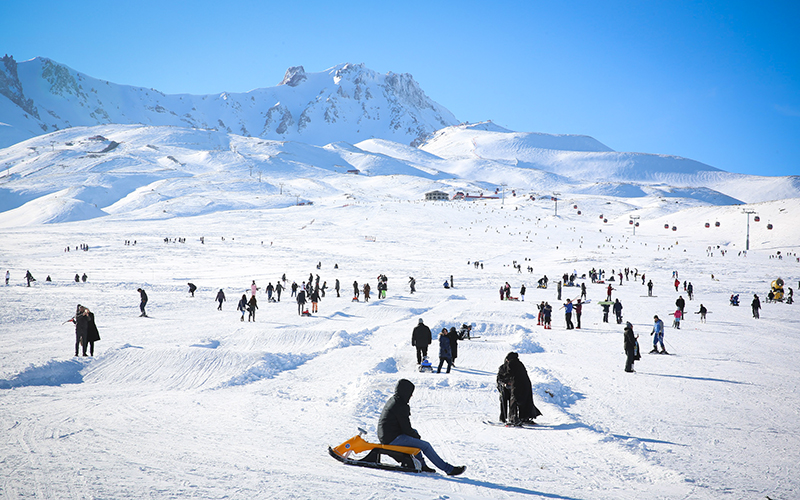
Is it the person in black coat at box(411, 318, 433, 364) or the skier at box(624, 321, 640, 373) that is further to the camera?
the person in black coat at box(411, 318, 433, 364)

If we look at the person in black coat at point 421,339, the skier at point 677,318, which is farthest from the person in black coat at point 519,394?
the skier at point 677,318

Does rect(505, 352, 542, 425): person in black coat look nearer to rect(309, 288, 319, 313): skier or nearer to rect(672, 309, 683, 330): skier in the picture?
rect(672, 309, 683, 330): skier

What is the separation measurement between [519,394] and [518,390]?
0.07m

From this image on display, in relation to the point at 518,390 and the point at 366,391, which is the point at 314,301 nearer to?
the point at 366,391

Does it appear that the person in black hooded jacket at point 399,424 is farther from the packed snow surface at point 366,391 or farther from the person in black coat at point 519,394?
the person in black coat at point 519,394

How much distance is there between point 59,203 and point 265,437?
4571 inches

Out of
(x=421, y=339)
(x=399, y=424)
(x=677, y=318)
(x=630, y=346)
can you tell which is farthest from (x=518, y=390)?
(x=677, y=318)

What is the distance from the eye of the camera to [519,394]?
8117 mm

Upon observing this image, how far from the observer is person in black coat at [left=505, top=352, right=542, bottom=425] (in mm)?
7988


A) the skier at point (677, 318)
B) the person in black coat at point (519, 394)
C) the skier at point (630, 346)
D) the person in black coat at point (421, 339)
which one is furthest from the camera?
the skier at point (677, 318)

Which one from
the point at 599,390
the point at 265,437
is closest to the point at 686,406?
the point at 599,390

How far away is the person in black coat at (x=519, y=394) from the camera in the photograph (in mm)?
7988

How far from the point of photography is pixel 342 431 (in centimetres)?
769

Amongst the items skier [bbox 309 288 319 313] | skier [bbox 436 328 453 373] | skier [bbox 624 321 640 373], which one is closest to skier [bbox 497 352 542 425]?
skier [bbox 436 328 453 373]
